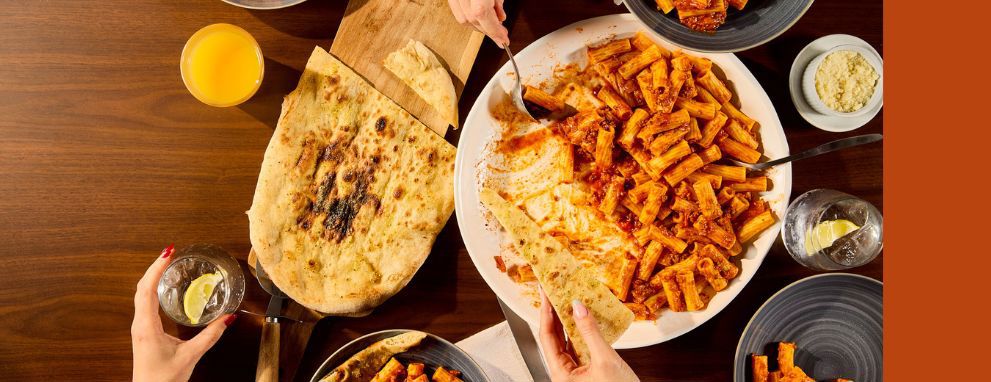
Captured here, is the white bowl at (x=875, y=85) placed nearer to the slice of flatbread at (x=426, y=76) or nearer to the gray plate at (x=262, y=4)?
the slice of flatbread at (x=426, y=76)

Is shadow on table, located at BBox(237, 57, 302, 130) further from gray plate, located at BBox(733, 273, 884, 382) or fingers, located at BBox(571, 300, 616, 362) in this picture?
gray plate, located at BBox(733, 273, 884, 382)

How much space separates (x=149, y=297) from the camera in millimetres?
2451

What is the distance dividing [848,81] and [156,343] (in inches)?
116

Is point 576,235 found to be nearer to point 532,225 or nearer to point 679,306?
point 532,225

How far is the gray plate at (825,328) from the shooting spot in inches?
98.1

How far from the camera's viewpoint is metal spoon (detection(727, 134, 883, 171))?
216 centimetres

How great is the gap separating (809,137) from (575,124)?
3.32 ft

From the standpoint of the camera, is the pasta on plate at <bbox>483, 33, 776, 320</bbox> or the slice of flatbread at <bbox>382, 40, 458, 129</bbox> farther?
the slice of flatbread at <bbox>382, 40, 458, 129</bbox>

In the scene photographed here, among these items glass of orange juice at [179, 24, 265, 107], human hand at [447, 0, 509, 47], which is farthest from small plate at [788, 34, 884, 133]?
glass of orange juice at [179, 24, 265, 107]

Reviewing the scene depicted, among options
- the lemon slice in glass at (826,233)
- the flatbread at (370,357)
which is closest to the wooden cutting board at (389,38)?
the flatbread at (370,357)

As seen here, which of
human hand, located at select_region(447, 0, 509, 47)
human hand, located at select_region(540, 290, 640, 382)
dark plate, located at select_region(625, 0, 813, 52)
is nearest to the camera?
dark plate, located at select_region(625, 0, 813, 52)

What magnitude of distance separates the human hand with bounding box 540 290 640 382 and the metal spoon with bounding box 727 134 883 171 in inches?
36.0

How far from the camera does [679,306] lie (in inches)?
95.6

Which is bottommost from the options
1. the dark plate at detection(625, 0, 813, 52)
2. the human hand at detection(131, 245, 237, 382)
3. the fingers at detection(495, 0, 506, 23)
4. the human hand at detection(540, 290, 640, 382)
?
the human hand at detection(131, 245, 237, 382)
